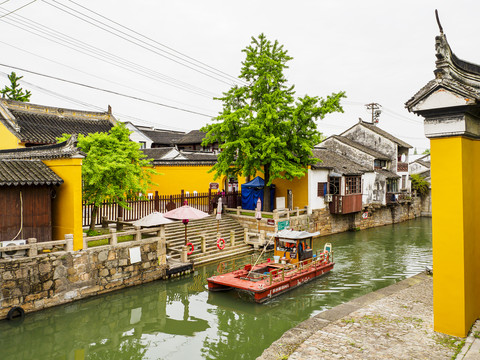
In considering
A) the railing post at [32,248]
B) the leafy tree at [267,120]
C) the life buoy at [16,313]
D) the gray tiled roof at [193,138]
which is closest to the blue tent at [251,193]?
the leafy tree at [267,120]

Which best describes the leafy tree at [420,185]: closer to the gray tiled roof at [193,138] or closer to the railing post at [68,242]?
the gray tiled roof at [193,138]

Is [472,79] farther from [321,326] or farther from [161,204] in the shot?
[161,204]

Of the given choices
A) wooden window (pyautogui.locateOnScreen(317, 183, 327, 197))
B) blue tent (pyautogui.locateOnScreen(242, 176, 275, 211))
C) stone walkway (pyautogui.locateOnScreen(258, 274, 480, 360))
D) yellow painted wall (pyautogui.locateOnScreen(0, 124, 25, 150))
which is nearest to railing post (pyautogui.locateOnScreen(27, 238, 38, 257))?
stone walkway (pyautogui.locateOnScreen(258, 274, 480, 360))

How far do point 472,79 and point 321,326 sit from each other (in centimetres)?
742

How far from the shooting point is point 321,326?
9273mm

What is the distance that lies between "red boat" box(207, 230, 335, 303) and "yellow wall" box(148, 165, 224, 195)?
13.2 meters

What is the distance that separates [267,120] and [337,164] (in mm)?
10438

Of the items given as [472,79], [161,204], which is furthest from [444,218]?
[161,204]

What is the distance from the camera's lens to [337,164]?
28391mm

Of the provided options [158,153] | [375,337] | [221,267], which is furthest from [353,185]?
[375,337]

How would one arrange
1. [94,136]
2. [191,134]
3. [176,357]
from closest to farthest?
[176,357] → [94,136] → [191,134]

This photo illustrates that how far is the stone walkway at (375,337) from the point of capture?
7355 millimetres

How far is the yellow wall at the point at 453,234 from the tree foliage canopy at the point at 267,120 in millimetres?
12386

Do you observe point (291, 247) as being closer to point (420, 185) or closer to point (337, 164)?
point (337, 164)
